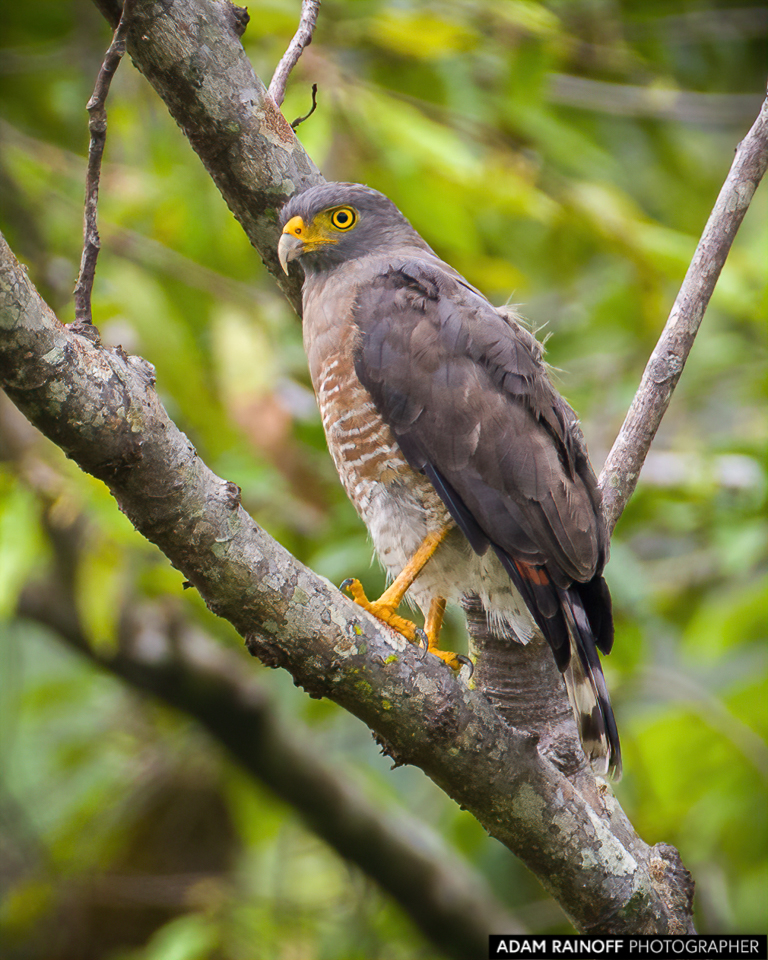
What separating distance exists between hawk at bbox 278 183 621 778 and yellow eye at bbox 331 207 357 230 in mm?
115

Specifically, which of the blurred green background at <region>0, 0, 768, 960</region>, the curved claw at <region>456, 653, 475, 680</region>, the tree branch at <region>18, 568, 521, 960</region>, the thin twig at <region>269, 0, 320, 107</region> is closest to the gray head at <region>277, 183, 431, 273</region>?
the thin twig at <region>269, 0, 320, 107</region>

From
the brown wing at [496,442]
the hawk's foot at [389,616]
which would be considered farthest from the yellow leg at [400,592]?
the brown wing at [496,442]

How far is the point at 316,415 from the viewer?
421 cm

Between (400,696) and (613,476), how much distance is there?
950 mm

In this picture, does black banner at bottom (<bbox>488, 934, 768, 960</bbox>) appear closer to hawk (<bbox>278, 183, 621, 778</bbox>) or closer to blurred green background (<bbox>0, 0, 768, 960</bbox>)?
hawk (<bbox>278, 183, 621, 778</bbox>)

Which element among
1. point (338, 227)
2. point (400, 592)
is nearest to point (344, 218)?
point (338, 227)

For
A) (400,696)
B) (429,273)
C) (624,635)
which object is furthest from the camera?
(624,635)

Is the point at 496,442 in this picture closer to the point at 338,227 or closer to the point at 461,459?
the point at 461,459

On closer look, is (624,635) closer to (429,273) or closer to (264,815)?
(429,273)

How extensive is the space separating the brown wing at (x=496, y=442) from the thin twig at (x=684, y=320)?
0.31 feet

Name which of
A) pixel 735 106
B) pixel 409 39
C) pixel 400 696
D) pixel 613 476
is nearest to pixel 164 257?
pixel 409 39

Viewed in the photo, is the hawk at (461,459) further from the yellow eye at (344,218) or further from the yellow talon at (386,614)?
the yellow eye at (344,218)

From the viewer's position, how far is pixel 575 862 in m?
2.24

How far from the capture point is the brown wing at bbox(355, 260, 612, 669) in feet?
8.00
